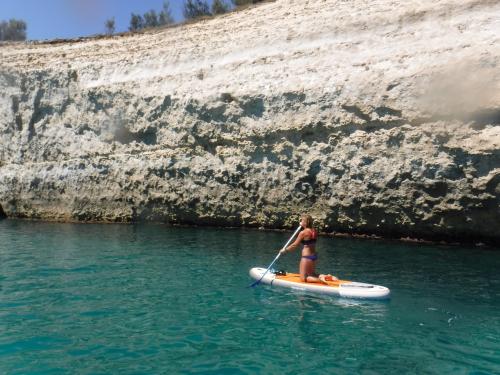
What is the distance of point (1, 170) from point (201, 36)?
1072 cm

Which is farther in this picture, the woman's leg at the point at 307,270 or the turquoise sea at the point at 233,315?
the woman's leg at the point at 307,270

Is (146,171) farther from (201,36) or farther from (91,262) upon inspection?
(91,262)

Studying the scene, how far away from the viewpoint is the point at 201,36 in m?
21.8

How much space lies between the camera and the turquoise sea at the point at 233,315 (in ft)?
22.4

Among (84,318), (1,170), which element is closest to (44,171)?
(1,170)

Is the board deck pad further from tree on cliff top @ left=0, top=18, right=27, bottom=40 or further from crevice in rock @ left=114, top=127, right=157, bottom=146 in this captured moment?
tree on cliff top @ left=0, top=18, right=27, bottom=40

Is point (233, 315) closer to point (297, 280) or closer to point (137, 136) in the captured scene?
point (297, 280)

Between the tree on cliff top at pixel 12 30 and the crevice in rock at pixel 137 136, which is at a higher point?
the tree on cliff top at pixel 12 30

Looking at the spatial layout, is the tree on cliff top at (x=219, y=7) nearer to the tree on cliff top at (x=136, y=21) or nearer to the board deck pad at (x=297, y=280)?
the tree on cliff top at (x=136, y=21)

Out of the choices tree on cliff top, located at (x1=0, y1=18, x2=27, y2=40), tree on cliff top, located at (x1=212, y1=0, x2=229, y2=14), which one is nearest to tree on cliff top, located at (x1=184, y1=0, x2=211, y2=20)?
tree on cliff top, located at (x1=212, y1=0, x2=229, y2=14)

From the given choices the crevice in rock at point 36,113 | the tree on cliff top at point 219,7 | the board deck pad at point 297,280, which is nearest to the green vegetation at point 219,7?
the tree on cliff top at point 219,7

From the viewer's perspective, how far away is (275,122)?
1784 centimetres

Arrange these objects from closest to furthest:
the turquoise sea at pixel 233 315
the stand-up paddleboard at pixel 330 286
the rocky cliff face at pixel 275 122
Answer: the turquoise sea at pixel 233 315, the stand-up paddleboard at pixel 330 286, the rocky cliff face at pixel 275 122

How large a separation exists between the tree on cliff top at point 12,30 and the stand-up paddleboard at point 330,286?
128 ft
